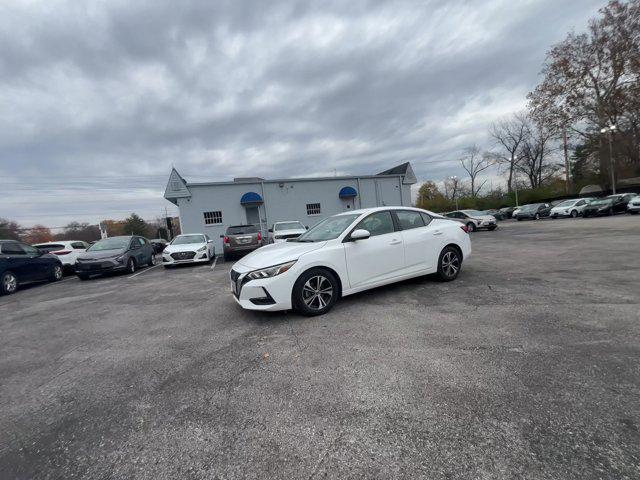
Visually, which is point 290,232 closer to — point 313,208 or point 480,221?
point 313,208

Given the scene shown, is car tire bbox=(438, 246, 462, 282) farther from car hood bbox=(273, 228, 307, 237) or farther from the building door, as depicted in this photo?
the building door

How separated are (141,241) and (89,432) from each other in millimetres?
12384

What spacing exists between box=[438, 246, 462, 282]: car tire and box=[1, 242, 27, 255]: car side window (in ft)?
41.6

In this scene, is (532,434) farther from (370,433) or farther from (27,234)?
(27,234)

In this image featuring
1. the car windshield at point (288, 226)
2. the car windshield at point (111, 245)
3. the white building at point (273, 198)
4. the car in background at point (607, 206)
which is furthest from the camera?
the car in background at point (607, 206)

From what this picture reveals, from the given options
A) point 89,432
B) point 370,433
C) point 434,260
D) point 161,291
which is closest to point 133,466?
point 89,432

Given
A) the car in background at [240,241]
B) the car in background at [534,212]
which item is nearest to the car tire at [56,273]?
the car in background at [240,241]

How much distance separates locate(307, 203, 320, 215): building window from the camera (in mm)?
22406

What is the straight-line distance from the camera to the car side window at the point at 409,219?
532 cm

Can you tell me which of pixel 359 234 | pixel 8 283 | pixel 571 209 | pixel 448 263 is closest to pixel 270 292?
pixel 359 234

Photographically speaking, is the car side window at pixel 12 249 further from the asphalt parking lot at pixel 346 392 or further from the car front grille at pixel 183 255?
the asphalt parking lot at pixel 346 392

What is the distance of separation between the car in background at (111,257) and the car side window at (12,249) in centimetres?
170

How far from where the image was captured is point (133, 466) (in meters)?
1.88

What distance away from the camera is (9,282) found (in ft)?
30.1
